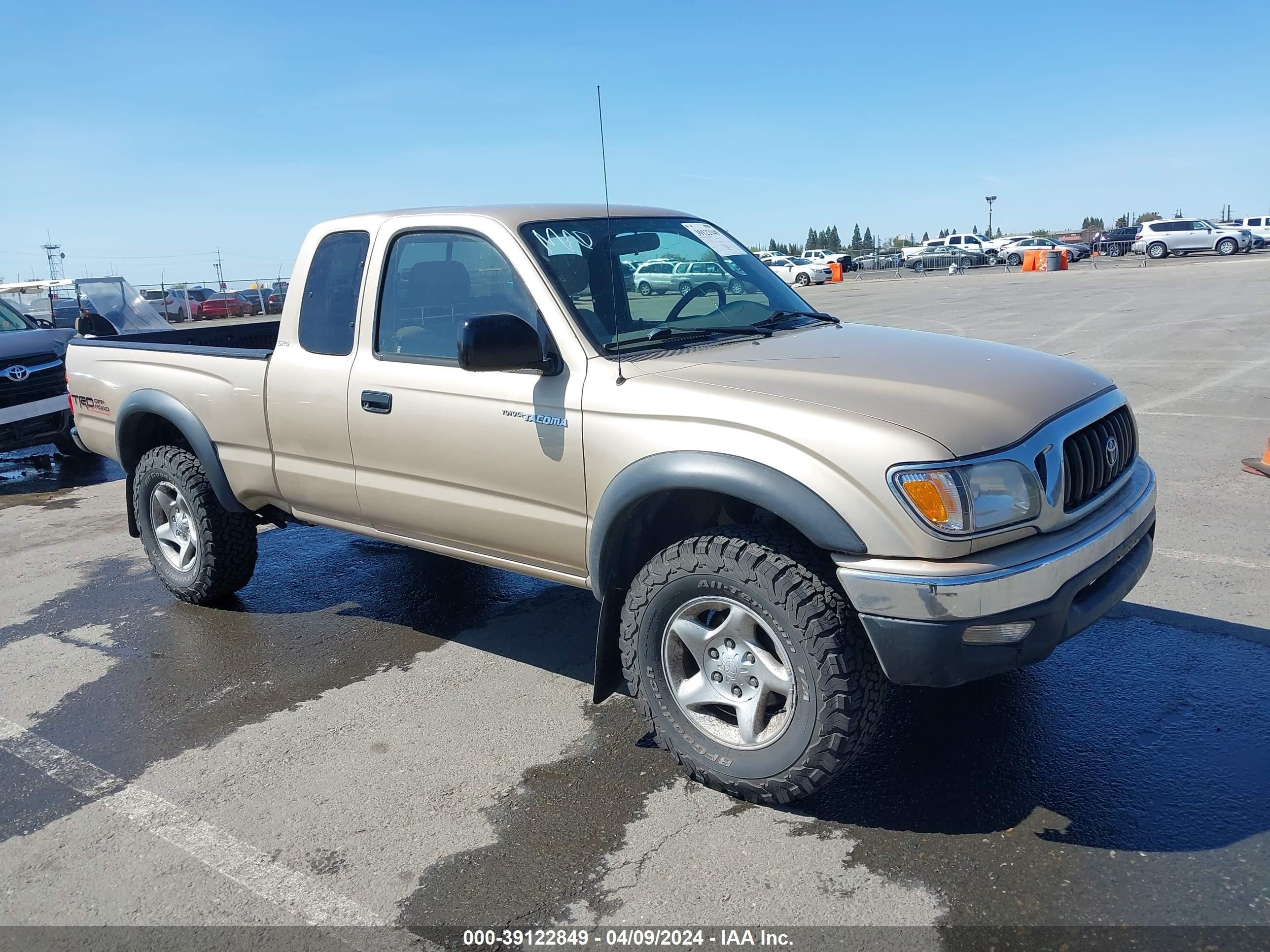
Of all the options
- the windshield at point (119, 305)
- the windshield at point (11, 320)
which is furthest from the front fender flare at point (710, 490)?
the windshield at point (11, 320)

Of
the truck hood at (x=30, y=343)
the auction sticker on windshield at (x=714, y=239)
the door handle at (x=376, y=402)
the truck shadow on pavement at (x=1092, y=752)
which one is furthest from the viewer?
the truck hood at (x=30, y=343)

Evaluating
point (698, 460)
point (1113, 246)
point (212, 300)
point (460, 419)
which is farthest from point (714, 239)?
point (1113, 246)

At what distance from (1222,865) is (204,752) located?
3456 millimetres

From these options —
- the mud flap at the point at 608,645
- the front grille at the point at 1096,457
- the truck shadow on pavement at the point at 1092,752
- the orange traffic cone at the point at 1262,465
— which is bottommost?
the truck shadow on pavement at the point at 1092,752

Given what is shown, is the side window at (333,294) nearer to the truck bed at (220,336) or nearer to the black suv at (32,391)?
the truck bed at (220,336)

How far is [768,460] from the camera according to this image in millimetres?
3123

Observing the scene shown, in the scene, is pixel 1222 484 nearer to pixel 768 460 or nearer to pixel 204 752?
pixel 768 460

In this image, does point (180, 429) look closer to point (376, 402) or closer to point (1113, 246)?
point (376, 402)

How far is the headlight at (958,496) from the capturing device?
9.55ft

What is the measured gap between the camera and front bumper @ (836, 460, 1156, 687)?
113 inches

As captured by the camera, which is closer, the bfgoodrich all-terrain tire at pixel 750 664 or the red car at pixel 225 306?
the bfgoodrich all-terrain tire at pixel 750 664

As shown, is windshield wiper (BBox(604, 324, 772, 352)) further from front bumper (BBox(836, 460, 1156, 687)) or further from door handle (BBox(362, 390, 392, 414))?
front bumper (BBox(836, 460, 1156, 687))

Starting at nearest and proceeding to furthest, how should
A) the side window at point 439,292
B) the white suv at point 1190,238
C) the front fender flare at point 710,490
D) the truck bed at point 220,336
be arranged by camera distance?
the front fender flare at point 710,490
the side window at point 439,292
the truck bed at point 220,336
the white suv at point 1190,238

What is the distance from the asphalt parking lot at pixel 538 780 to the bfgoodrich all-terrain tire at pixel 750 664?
21cm
